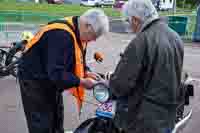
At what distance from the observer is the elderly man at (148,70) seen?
3.19 m

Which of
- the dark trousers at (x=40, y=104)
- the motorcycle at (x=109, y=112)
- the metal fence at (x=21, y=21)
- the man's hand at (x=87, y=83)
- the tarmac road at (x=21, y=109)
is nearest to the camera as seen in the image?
the motorcycle at (x=109, y=112)

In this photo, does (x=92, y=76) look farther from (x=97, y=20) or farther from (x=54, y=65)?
(x=97, y=20)

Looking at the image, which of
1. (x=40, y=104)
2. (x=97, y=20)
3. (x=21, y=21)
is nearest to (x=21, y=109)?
(x=40, y=104)

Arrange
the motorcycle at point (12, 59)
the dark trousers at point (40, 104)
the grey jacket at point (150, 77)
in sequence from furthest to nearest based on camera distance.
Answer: the motorcycle at point (12, 59), the dark trousers at point (40, 104), the grey jacket at point (150, 77)

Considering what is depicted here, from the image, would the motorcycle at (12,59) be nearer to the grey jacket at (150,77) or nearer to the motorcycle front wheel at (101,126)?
the motorcycle front wheel at (101,126)

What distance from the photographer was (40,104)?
392 cm

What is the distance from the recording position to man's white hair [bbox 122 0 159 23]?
3.22m

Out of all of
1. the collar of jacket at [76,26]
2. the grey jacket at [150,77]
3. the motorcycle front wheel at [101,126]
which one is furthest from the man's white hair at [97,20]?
the motorcycle front wheel at [101,126]

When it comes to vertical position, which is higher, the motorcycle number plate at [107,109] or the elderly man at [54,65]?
the elderly man at [54,65]

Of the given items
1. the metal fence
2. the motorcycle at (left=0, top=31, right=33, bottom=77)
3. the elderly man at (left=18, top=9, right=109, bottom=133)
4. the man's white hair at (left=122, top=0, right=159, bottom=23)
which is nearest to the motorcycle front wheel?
the elderly man at (left=18, top=9, right=109, bottom=133)

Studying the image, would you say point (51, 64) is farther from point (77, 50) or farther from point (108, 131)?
point (108, 131)

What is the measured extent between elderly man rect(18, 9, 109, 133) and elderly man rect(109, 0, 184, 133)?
404mm

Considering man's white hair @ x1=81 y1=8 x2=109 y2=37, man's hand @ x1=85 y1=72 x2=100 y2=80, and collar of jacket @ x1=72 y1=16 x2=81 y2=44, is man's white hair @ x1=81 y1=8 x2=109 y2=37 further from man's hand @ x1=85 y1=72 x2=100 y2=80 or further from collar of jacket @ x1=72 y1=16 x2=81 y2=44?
man's hand @ x1=85 y1=72 x2=100 y2=80

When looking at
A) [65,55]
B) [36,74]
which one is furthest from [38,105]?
[65,55]
